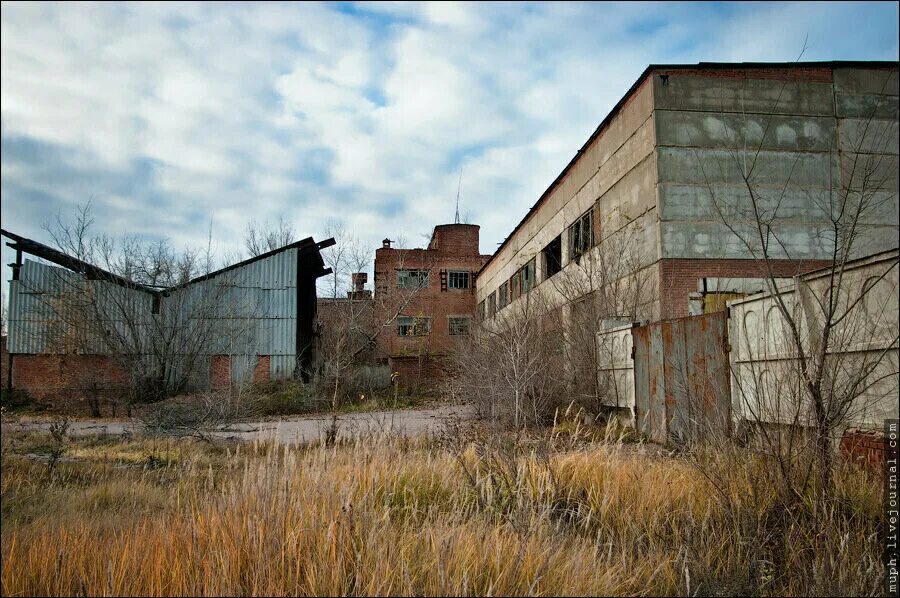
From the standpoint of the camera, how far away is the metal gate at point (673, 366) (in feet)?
24.0

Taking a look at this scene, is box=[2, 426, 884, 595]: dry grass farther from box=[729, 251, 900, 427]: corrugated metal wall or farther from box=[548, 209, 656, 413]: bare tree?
box=[548, 209, 656, 413]: bare tree

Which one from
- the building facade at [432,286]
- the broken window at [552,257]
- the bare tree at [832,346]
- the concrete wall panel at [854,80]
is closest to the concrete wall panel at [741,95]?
the concrete wall panel at [854,80]

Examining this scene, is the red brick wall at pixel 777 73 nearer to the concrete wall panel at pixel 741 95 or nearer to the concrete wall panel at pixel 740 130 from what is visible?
the concrete wall panel at pixel 741 95

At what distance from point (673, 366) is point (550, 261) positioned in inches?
651

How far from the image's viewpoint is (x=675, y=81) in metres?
14.0

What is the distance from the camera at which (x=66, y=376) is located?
19.9 m

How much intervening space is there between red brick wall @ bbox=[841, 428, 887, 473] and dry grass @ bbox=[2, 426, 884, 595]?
1.32 ft

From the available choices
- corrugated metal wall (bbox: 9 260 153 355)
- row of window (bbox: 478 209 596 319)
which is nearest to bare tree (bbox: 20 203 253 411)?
corrugated metal wall (bbox: 9 260 153 355)

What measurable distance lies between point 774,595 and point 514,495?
166 centimetres

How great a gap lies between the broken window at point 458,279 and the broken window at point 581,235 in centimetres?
1914

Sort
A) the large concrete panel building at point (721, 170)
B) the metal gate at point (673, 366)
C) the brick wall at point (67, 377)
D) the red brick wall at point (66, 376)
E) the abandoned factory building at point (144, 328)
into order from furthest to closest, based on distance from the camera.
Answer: the abandoned factory building at point (144, 328), the red brick wall at point (66, 376), the brick wall at point (67, 377), the large concrete panel building at point (721, 170), the metal gate at point (673, 366)

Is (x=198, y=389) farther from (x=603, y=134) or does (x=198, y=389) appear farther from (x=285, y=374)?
(x=603, y=134)

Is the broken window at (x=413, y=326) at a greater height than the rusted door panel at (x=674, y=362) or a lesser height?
greater

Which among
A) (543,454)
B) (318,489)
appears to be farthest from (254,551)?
(543,454)
